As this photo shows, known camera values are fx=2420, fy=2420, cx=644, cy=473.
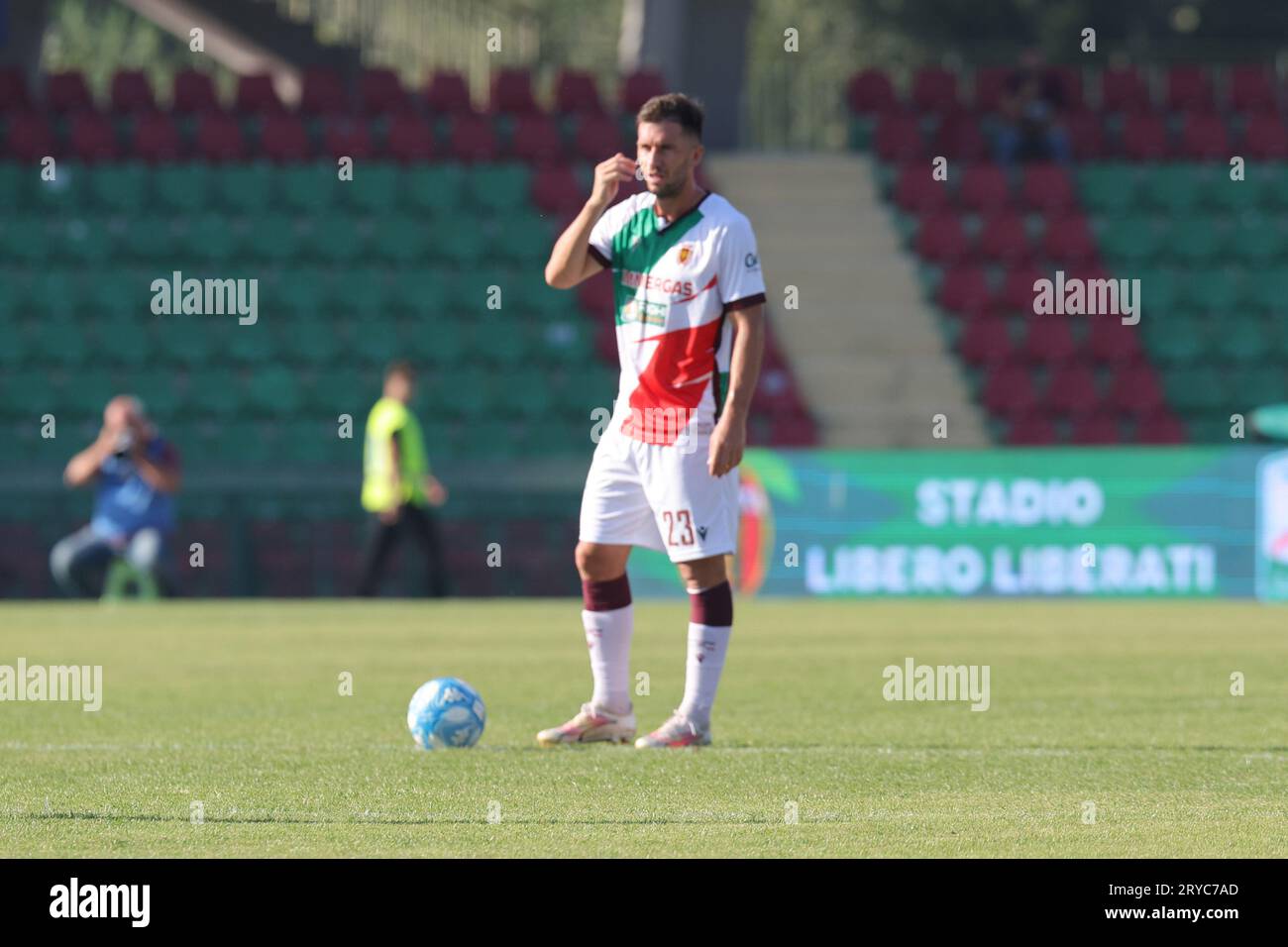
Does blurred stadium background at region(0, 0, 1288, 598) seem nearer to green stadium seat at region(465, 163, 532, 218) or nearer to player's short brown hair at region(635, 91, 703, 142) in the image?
green stadium seat at region(465, 163, 532, 218)

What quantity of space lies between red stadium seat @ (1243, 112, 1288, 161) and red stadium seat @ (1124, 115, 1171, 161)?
880 mm

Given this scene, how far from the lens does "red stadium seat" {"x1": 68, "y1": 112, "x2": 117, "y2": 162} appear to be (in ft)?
84.3

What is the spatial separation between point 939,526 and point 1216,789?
13.0 metres

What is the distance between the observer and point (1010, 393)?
79.0 feet

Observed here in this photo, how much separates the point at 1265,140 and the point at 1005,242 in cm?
341

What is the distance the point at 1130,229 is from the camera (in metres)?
25.7

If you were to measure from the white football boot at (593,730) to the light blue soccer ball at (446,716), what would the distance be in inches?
11.6

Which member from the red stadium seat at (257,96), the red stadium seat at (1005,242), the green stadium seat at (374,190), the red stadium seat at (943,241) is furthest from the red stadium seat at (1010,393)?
the red stadium seat at (257,96)

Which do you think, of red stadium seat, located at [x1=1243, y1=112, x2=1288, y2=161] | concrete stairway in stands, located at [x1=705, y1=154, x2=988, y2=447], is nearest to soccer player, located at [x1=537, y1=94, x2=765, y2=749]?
concrete stairway in stands, located at [x1=705, y1=154, x2=988, y2=447]

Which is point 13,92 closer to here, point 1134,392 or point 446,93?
point 446,93

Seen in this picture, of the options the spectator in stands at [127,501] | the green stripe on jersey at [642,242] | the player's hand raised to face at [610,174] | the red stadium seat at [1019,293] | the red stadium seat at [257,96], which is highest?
the red stadium seat at [257,96]

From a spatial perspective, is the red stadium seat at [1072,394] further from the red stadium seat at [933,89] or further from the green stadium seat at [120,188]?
the green stadium seat at [120,188]

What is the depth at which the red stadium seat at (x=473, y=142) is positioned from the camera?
85.3 ft
